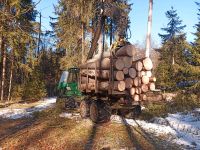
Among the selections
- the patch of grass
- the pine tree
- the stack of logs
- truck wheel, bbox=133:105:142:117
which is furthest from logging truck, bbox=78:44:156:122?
the pine tree

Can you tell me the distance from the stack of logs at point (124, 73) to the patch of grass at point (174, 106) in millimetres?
2621

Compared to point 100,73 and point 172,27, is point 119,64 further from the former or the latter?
point 172,27

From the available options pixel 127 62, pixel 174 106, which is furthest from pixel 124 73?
pixel 174 106

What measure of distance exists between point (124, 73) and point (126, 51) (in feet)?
2.69

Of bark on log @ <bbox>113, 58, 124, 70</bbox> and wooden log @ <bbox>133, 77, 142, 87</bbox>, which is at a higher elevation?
bark on log @ <bbox>113, 58, 124, 70</bbox>

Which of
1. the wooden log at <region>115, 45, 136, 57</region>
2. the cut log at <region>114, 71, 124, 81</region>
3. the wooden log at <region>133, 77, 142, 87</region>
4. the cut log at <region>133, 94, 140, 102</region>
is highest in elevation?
the wooden log at <region>115, 45, 136, 57</region>

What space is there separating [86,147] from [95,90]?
12.0 feet

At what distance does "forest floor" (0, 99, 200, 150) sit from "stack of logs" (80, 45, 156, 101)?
1.37 meters

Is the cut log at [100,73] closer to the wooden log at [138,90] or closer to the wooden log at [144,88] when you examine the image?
the wooden log at [138,90]

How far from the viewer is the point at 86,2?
27.1 metres

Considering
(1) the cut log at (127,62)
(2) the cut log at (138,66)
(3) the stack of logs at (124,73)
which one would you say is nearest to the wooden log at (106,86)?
(3) the stack of logs at (124,73)

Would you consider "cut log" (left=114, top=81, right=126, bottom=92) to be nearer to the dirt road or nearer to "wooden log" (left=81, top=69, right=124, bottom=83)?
"wooden log" (left=81, top=69, right=124, bottom=83)

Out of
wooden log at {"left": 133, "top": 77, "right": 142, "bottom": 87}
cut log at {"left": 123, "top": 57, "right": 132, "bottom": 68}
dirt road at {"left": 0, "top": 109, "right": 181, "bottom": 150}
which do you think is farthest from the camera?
wooden log at {"left": 133, "top": 77, "right": 142, "bottom": 87}

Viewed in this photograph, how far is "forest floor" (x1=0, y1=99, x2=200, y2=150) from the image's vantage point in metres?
9.88
